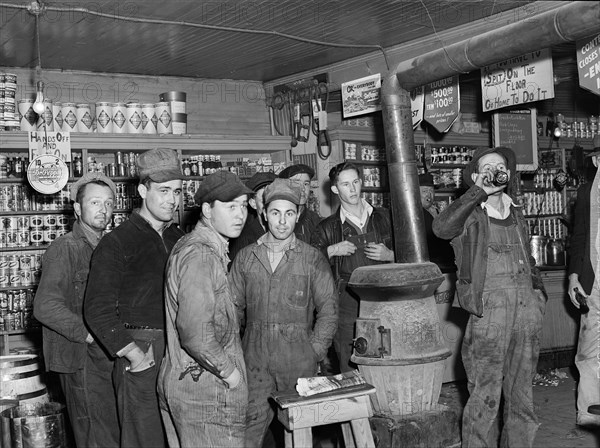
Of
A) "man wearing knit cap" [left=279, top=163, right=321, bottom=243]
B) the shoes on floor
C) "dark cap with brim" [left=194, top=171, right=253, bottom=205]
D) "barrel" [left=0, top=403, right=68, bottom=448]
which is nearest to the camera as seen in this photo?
"dark cap with brim" [left=194, top=171, right=253, bottom=205]

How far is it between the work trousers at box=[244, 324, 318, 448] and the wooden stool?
0.91ft

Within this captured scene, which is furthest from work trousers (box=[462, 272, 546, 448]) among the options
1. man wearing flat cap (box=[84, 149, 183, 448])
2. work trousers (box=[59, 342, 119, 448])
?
work trousers (box=[59, 342, 119, 448])

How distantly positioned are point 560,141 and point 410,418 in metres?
6.11

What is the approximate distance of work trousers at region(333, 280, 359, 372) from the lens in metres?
5.11

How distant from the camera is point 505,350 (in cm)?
460

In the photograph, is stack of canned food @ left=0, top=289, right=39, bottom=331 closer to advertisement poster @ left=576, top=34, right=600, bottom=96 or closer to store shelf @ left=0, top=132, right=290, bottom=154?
store shelf @ left=0, top=132, right=290, bottom=154

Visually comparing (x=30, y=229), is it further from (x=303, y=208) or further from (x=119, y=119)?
(x=303, y=208)

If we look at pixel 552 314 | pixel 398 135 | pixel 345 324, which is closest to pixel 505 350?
pixel 345 324

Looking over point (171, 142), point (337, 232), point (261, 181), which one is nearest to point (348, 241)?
point (337, 232)

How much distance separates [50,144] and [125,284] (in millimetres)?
3676

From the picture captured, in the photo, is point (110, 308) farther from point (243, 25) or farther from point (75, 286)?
point (243, 25)

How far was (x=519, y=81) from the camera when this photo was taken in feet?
21.8

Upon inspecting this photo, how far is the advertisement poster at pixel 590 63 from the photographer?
18.1 ft

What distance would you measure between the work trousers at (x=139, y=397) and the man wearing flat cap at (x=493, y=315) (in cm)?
185
